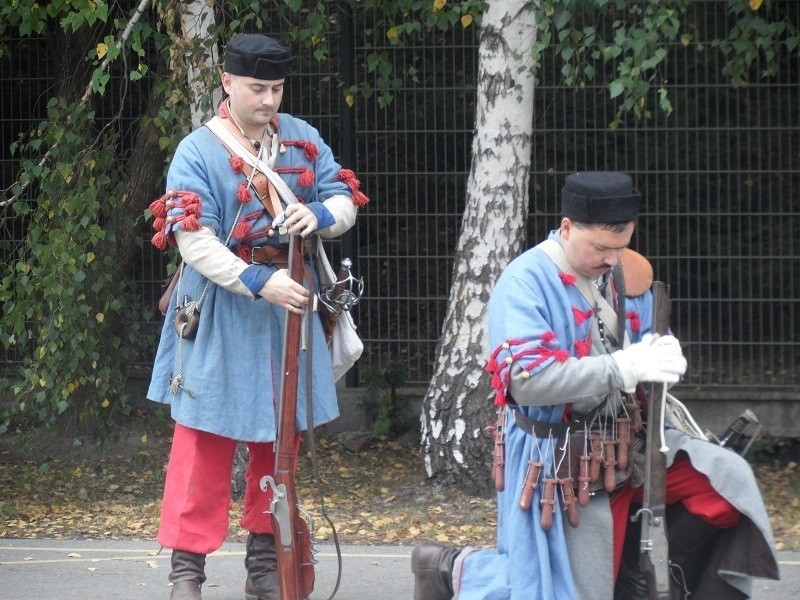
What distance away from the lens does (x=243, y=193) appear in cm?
465

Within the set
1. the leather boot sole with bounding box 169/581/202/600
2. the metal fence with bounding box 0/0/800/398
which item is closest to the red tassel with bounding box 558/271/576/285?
the leather boot sole with bounding box 169/581/202/600

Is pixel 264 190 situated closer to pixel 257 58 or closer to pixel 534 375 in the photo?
pixel 257 58

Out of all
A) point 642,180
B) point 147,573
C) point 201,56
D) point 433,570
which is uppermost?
point 201,56

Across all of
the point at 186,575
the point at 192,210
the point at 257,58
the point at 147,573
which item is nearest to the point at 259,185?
the point at 192,210

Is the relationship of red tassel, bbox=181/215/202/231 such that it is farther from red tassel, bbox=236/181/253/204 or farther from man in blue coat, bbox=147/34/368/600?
red tassel, bbox=236/181/253/204

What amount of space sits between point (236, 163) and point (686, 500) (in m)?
1.89

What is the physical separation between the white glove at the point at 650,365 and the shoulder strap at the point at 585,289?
12.4 inches

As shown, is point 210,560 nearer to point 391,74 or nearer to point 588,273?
point 588,273

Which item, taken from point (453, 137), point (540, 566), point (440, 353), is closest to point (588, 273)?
point (540, 566)

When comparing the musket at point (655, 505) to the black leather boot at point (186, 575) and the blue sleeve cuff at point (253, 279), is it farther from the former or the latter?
the black leather boot at point (186, 575)

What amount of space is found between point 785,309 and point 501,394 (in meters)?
4.88

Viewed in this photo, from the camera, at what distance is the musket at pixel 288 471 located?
4602mm

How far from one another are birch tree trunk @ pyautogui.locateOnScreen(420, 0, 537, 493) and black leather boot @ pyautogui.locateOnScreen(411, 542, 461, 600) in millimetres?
2289

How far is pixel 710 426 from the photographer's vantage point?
834 cm
